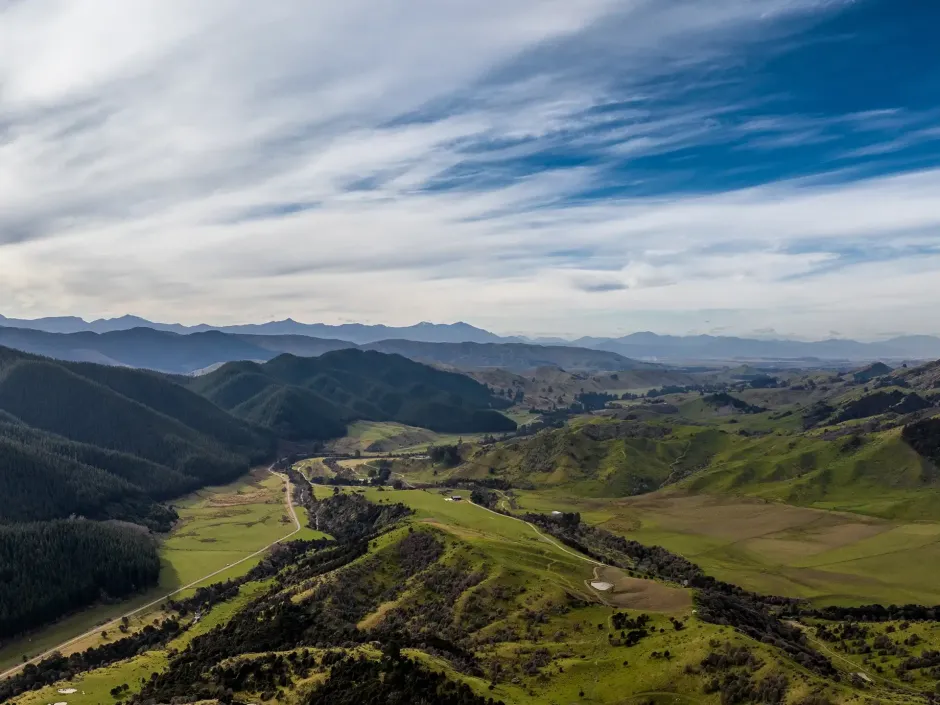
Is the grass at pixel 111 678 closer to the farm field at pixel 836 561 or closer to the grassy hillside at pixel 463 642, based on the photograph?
the grassy hillside at pixel 463 642

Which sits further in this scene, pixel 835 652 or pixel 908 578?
pixel 908 578

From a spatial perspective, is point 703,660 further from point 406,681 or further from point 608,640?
point 406,681

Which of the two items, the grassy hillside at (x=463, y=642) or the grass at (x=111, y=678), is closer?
the grassy hillside at (x=463, y=642)

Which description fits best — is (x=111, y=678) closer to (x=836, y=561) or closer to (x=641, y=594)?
(x=641, y=594)

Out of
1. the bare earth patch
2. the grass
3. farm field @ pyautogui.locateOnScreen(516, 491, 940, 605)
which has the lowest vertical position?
farm field @ pyautogui.locateOnScreen(516, 491, 940, 605)

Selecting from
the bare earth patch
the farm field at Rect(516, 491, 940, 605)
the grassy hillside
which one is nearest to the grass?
the grassy hillside

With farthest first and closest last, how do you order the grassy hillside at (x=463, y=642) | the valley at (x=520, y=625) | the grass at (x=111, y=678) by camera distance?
the grass at (x=111, y=678) → the valley at (x=520, y=625) → the grassy hillside at (x=463, y=642)

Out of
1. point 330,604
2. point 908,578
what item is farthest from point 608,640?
point 908,578

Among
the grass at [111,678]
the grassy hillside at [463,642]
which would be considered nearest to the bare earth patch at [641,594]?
the grassy hillside at [463,642]

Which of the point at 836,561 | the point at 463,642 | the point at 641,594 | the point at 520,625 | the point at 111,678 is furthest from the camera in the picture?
the point at 836,561

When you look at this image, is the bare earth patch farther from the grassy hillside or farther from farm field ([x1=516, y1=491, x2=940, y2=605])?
farm field ([x1=516, y1=491, x2=940, y2=605])

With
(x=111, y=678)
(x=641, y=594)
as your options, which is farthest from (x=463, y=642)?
(x=111, y=678)
